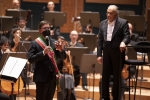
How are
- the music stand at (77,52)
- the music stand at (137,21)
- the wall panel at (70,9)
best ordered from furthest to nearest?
the wall panel at (70,9) < the music stand at (137,21) < the music stand at (77,52)

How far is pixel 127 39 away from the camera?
638cm

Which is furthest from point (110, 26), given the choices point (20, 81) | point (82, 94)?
point (82, 94)

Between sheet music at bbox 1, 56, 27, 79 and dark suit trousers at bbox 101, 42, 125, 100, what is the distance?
1.32 metres

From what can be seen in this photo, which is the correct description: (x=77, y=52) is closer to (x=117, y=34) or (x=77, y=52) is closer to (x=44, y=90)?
(x=117, y=34)

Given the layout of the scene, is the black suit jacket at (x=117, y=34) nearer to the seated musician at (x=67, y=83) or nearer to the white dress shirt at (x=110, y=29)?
the white dress shirt at (x=110, y=29)

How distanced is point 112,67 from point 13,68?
1590mm

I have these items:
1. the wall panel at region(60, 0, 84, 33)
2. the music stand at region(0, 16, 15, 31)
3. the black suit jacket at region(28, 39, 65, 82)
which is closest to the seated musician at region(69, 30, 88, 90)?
the music stand at region(0, 16, 15, 31)

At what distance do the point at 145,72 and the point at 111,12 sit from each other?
3.53 m

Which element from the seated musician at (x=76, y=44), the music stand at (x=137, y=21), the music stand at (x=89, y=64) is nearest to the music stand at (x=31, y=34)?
the seated musician at (x=76, y=44)

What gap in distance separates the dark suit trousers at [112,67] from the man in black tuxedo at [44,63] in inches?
30.3

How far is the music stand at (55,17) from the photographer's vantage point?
1014cm

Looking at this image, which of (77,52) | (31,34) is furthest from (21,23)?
(77,52)

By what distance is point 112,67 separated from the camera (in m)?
6.55

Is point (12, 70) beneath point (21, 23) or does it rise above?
beneath
